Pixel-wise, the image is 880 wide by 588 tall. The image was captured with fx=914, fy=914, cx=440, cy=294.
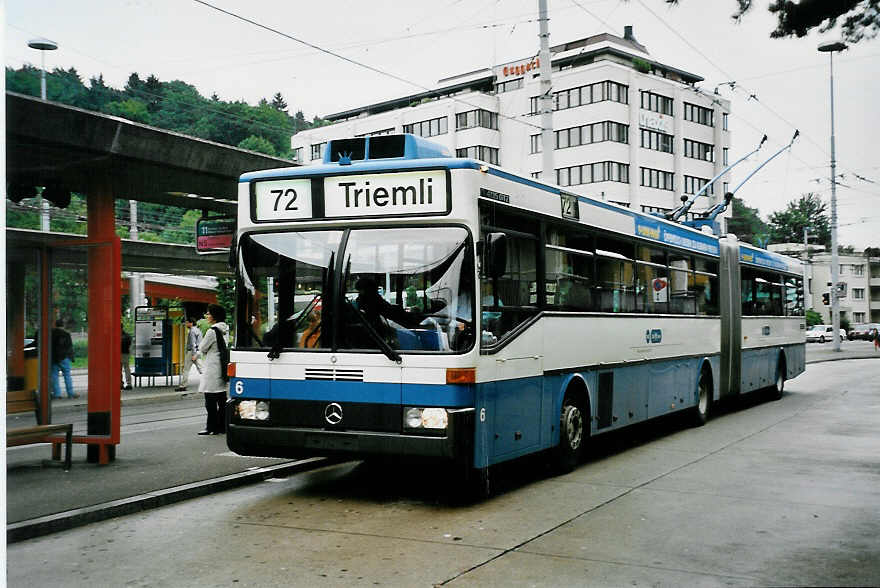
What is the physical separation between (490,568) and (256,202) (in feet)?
14.5

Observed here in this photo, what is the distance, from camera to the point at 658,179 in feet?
213

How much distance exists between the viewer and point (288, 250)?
28.6ft

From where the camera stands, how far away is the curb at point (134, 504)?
23.9 ft

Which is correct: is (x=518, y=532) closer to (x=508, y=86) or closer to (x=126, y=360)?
(x=126, y=360)

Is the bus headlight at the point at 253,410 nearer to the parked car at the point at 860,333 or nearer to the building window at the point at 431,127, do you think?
the building window at the point at 431,127

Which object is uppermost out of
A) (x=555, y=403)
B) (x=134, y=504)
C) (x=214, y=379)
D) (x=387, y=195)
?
(x=387, y=195)

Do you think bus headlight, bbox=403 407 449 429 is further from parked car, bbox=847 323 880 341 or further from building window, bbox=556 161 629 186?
parked car, bbox=847 323 880 341

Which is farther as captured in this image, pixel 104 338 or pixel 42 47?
pixel 104 338

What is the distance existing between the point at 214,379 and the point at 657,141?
56.0 m

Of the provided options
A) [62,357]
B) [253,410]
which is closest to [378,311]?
[253,410]

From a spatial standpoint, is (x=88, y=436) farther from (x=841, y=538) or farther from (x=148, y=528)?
(x=841, y=538)

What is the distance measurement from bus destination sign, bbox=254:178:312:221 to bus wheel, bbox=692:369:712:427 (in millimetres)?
8807

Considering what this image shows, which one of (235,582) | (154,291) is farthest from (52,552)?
(154,291)

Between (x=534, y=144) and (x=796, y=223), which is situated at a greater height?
(x=534, y=144)
